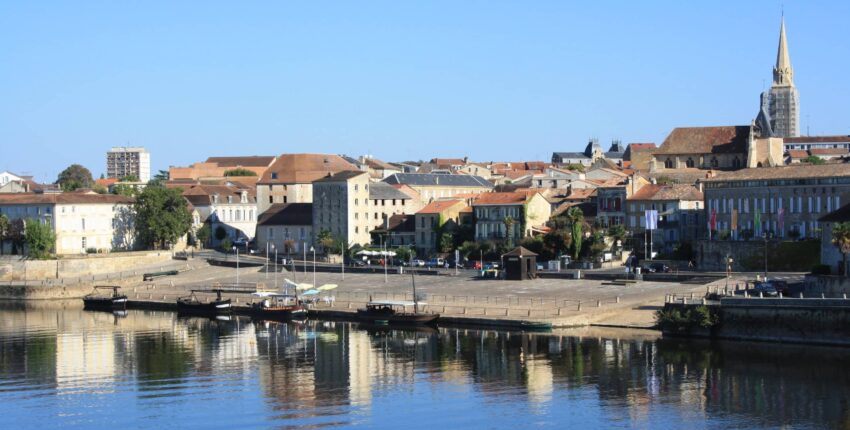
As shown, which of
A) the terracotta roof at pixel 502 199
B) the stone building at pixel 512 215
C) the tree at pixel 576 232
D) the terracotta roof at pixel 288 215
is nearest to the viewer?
the tree at pixel 576 232

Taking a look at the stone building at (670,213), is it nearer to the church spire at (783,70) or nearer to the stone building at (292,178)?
the stone building at (292,178)

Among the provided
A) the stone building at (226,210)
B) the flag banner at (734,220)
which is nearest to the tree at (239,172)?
the stone building at (226,210)

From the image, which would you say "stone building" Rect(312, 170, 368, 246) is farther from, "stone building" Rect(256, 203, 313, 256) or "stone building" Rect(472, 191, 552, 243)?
"stone building" Rect(472, 191, 552, 243)

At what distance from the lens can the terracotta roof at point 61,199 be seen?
111938 mm

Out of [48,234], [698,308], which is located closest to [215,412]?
[698,308]

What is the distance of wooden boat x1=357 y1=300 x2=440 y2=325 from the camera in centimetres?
7194

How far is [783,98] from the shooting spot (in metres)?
174

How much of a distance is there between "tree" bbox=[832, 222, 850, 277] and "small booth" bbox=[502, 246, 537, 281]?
902 inches

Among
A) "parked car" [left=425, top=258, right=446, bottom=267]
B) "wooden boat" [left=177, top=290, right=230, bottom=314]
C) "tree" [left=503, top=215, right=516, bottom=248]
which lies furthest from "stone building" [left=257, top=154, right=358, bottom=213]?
"wooden boat" [left=177, top=290, right=230, bottom=314]

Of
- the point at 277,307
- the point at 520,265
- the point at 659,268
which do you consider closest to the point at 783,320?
the point at 659,268

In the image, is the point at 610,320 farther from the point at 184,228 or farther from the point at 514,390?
the point at 184,228

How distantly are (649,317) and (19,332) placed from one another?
35070mm

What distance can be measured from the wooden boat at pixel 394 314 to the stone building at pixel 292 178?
1998 inches

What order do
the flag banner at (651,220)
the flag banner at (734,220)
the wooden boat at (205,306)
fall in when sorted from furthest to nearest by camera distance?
1. the flag banner at (651,220)
2. the wooden boat at (205,306)
3. the flag banner at (734,220)
